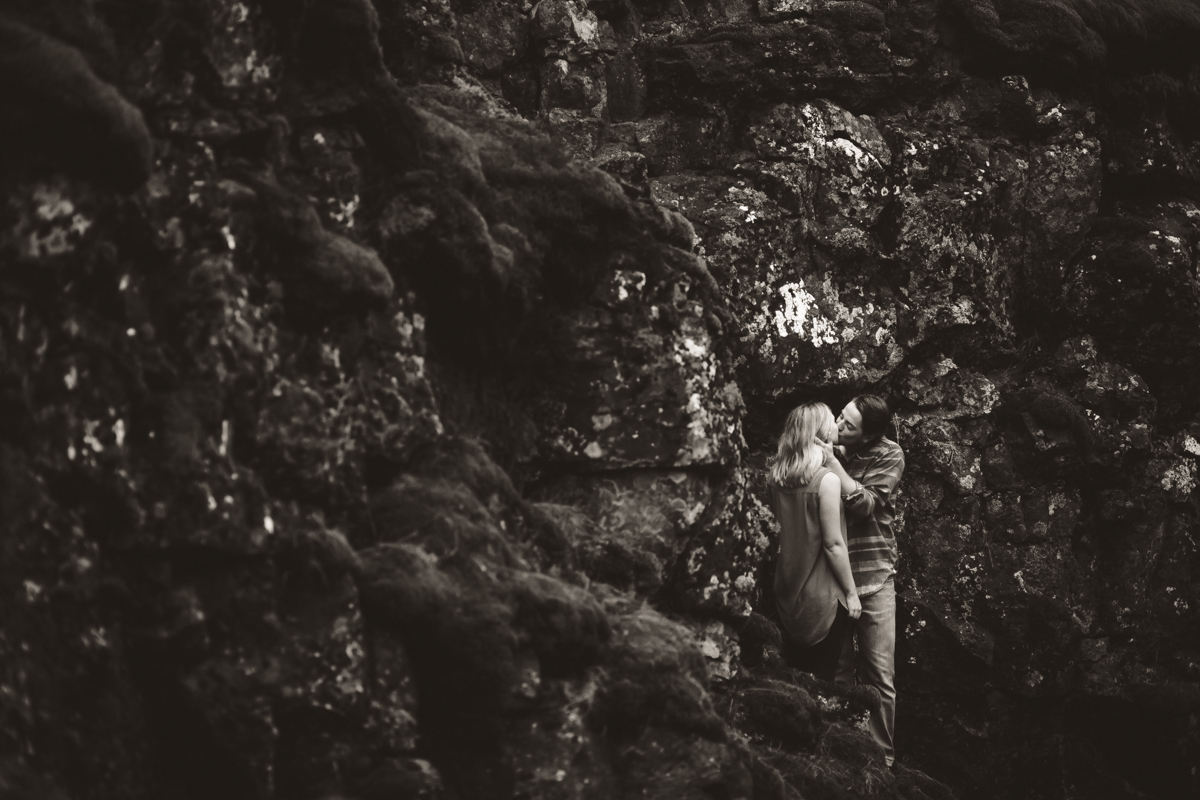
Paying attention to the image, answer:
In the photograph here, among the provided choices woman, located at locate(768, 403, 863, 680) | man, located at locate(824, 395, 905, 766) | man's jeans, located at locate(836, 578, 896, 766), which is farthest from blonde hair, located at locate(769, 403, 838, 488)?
man's jeans, located at locate(836, 578, 896, 766)

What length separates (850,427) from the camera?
30.0 feet

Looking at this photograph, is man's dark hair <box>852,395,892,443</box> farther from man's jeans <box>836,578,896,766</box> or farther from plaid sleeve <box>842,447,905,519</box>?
man's jeans <box>836,578,896,766</box>

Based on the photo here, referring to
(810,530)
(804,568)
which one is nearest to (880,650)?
(804,568)

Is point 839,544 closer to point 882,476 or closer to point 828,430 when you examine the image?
point 828,430

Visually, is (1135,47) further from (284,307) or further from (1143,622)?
(284,307)

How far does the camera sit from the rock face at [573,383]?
4113 mm

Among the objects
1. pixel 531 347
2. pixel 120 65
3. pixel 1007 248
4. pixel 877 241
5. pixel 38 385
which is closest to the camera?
pixel 38 385

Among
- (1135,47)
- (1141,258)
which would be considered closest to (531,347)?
(1141,258)

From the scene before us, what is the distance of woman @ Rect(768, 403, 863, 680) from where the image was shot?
8125mm

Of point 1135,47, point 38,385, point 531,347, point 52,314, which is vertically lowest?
point 38,385

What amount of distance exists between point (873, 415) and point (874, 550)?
1086mm

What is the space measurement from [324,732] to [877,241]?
24.9 feet

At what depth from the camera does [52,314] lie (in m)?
3.98

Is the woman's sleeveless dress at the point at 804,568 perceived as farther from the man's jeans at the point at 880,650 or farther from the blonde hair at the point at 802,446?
the man's jeans at the point at 880,650
